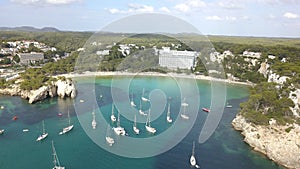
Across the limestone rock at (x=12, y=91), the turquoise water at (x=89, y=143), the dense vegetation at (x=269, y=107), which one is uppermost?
the dense vegetation at (x=269, y=107)

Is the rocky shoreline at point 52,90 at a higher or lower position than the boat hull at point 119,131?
higher

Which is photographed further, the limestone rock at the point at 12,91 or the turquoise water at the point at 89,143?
the limestone rock at the point at 12,91

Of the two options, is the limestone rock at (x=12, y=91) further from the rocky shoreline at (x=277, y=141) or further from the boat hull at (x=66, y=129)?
the rocky shoreline at (x=277, y=141)

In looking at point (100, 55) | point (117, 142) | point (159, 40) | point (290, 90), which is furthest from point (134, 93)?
point (159, 40)

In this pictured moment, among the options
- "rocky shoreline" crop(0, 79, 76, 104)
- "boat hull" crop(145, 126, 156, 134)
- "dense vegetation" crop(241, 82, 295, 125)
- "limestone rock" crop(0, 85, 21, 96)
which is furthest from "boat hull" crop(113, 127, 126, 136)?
"limestone rock" crop(0, 85, 21, 96)

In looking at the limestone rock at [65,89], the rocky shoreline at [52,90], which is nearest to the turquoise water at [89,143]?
the rocky shoreline at [52,90]

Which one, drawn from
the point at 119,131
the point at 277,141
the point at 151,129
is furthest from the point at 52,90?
the point at 277,141
